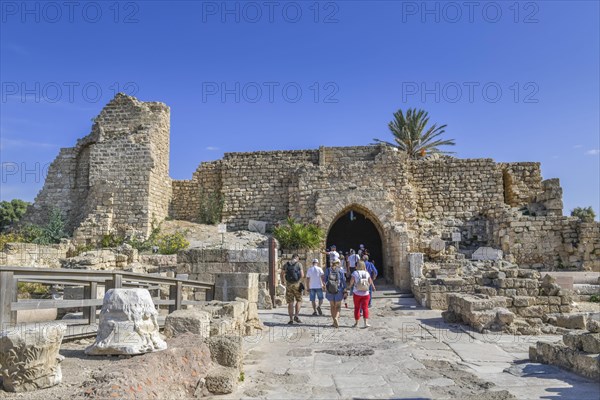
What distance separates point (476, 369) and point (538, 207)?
1651 cm

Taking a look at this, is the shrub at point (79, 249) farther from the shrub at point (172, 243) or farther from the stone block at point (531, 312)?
the stone block at point (531, 312)

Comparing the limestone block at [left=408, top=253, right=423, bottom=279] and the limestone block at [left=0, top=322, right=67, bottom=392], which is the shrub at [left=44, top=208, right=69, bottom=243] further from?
the limestone block at [left=0, top=322, right=67, bottom=392]

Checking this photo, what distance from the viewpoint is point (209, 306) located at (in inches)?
296

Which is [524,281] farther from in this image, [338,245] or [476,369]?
[338,245]

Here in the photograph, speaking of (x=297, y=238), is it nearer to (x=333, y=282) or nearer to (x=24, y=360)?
(x=333, y=282)

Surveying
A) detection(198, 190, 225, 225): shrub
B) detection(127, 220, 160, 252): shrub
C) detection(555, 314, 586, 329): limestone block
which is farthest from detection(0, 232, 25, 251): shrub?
detection(555, 314, 586, 329): limestone block

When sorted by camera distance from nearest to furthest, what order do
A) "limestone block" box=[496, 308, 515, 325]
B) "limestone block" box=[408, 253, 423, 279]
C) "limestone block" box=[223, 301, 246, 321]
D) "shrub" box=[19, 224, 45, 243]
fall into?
"limestone block" box=[223, 301, 246, 321] < "limestone block" box=[496, 308, 515, 325] < "limestone block" box=[408, 253, 423, 279] < "shrub" box=[19, 224, 45, 243]

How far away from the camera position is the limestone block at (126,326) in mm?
4387

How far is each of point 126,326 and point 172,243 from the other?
1504 centimetres

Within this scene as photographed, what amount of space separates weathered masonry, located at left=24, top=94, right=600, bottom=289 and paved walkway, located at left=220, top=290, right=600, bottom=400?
965 centimetres

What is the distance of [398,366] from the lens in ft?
19.9

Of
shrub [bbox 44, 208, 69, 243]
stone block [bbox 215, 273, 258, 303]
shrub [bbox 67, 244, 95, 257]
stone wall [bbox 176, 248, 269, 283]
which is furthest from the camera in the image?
shrub [bbox 44, 208, 69, 243]

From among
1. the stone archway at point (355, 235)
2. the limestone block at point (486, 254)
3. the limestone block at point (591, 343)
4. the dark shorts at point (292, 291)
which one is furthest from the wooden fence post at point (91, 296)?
the stone archway at point (355, 235)

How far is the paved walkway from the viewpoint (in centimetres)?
484
